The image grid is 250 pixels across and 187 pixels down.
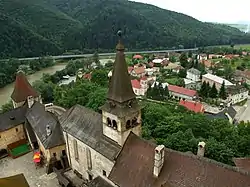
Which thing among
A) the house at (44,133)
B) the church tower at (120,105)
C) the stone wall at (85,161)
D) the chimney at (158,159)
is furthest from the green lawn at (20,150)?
the chimney at (158,159)

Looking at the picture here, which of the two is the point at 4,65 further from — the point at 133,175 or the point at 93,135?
the point at 133,175

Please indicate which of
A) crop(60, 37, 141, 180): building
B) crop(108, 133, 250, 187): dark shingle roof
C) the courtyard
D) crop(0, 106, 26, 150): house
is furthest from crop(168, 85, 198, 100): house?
crop(108, 133, 250, 187): dark shingle roof

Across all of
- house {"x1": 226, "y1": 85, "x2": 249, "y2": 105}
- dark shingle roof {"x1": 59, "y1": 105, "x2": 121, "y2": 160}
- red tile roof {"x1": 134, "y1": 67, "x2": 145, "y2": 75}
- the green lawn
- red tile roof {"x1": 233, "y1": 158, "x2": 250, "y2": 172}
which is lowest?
house {"x1": 226, "y1": 85, "x2": 249, "y2": 105}

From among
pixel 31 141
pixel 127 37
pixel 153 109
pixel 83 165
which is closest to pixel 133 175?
pixel 83 165

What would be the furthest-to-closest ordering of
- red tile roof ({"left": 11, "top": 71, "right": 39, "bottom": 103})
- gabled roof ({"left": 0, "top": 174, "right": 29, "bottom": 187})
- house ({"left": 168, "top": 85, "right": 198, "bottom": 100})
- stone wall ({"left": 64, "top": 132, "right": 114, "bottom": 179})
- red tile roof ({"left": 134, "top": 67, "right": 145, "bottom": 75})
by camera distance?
red tile roof ({"left": 134, "top": 67, "right": 145, "bottom": 75}), house ({"left": 168, "top": 85, "right": 198, "bottom": 100}), red tile roof ({"left": 11, "top": 71, "right": 39, "bottom": 103}), stone wall ({"left": 64, "top": 132, "right": 114, "bottom": 179}), gabled roof ({"left": 0, "top": 174, "right": 29, "bottom": 187})

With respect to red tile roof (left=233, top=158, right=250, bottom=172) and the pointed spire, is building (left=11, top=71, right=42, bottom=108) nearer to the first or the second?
the pointed spire

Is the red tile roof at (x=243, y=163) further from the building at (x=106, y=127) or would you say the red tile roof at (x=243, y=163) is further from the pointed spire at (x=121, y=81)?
the pointed spire at (x=121, y=81)

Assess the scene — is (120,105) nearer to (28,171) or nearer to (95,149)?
(95,149)
